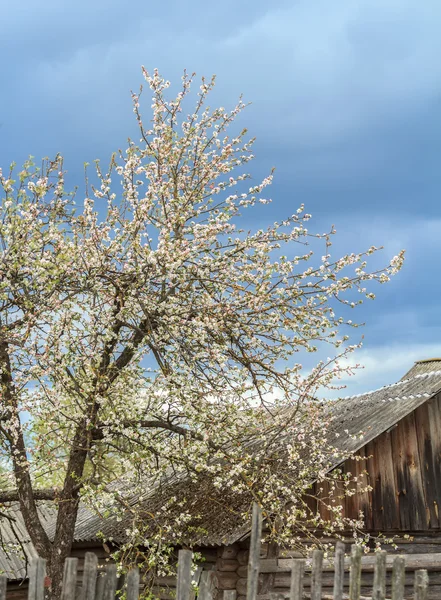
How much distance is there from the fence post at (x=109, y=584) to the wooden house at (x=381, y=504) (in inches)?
249

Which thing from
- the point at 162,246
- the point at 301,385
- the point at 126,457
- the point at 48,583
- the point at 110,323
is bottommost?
Result: the point at 48,583

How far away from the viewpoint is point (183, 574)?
653 centimetres

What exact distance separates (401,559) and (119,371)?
7481 mm

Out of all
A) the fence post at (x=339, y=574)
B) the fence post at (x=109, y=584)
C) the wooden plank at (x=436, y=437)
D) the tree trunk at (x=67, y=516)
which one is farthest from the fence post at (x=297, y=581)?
the wooden plank at (x=436, y=437)

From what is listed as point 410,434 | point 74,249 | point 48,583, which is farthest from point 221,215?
point 48,583

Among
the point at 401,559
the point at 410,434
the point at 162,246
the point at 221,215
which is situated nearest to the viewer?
the point at 401,559

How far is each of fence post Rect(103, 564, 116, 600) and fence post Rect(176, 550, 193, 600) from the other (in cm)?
59

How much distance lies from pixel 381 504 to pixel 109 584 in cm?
915

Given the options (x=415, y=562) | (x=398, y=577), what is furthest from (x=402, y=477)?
(x=398, y=577)

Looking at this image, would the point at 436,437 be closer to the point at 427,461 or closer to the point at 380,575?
the point at 427,461

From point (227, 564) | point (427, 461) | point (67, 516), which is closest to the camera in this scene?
point (227, 564)

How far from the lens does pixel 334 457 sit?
561 inches

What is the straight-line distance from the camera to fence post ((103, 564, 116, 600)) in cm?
662

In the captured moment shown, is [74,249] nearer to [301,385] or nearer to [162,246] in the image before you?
[162,246]
